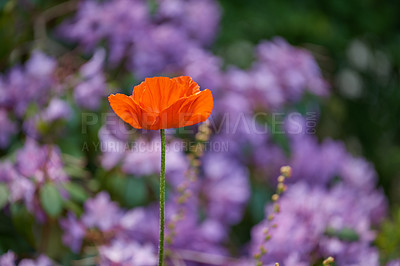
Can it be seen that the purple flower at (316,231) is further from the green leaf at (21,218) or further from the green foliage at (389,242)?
the green leaf at (21,218)

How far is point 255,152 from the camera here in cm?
154

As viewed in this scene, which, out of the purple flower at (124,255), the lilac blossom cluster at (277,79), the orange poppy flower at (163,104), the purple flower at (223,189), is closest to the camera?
the orange poppy flower at (163,104)

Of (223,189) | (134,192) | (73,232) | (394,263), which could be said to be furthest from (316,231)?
(73,232)

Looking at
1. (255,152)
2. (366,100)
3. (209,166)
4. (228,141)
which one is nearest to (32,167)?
(209,166)

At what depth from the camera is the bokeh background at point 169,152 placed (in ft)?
3.52

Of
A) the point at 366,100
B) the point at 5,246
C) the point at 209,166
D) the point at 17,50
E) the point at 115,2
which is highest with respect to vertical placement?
the point at 115,2

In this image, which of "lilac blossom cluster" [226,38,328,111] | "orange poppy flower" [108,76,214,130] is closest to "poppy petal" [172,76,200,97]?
"orange poppy flower" [108,76,214,130]

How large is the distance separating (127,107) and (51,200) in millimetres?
433

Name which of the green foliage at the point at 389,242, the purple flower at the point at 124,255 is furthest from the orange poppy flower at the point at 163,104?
the green foliage at the point at 389,242

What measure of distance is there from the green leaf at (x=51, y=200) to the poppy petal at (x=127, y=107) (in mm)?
402

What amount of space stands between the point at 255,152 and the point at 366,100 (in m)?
1.07

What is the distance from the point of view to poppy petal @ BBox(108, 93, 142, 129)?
651mm

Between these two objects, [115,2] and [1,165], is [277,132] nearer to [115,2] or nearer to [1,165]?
[115,2]

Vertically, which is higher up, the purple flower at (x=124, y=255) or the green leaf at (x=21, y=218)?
the green leaf at (x=21, y=218)
